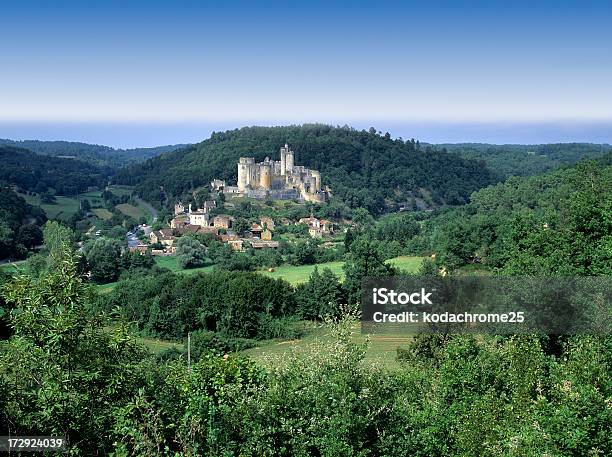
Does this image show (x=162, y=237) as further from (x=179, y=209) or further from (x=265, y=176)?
(x=265, y=176)

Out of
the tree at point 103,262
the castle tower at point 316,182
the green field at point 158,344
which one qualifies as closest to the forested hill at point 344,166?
the castle tower at point 316,182

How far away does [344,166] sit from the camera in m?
98.8

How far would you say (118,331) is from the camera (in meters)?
6.47

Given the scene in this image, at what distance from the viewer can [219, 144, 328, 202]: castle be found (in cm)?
8206

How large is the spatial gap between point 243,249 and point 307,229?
40.0 feet

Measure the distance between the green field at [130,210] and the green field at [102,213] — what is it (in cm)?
185

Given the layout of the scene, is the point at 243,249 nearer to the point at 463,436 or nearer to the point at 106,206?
the point at 106,206

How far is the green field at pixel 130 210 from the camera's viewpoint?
75.0 metres

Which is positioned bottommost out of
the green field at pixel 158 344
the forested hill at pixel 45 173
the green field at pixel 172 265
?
the green field at pixel 172 265

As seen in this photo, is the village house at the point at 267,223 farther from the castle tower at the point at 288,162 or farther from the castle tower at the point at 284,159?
the castle tower at the point at 288,162

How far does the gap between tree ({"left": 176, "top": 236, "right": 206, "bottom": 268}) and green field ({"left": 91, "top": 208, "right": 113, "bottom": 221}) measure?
24616 mm

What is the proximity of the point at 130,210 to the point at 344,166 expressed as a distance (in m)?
36.7

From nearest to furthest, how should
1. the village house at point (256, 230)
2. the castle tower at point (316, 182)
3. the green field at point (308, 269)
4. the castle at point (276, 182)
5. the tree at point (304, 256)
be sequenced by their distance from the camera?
the green field at point (308, 269)
the tree at point (304, 256)
the village house at point (256, 230)
the castle at point (276, 182)
the castle tower at point (316, 182)

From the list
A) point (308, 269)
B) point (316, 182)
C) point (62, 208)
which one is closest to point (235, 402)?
point (308, 269)
